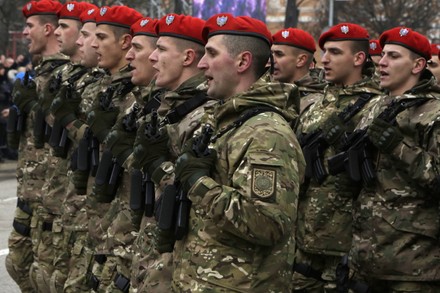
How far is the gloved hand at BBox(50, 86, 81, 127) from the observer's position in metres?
8.52

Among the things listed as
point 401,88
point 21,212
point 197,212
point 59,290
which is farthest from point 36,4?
point 197,212

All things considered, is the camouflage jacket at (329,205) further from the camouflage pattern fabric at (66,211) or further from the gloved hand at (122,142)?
the gloved hand at (122,142)

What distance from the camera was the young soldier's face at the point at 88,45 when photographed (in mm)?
8711

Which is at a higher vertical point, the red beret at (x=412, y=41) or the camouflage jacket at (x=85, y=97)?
the red beret at (x=412, y=41)

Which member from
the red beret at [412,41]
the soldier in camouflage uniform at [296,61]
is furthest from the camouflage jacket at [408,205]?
the soldier in camouflage uniform at [296,61]

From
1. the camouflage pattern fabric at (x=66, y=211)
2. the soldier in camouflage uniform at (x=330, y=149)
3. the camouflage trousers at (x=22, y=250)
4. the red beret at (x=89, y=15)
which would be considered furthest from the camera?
the camouflage trousers at (x=22, y=250)

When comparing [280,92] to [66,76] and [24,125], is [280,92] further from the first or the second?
[24,125]

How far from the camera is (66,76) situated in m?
9.38

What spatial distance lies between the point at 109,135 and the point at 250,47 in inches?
69.1

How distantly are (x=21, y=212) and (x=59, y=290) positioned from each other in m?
1.26

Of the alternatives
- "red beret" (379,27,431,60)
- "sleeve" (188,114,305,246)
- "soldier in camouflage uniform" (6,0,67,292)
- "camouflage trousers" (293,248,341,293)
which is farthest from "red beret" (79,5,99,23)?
"sleeve" (188,114,305,246)

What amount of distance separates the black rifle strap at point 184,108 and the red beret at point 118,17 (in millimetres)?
2159

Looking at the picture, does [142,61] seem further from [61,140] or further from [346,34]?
[346,34]

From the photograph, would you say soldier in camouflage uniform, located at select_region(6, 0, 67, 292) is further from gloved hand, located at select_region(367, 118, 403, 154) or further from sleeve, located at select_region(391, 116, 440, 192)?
sleeve, located at select_region(391, 116, 440, 192)
